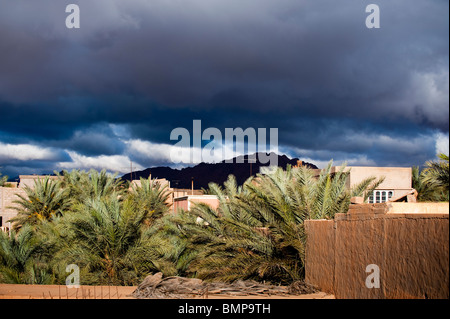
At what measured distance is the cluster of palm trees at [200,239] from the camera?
11828 millimetres

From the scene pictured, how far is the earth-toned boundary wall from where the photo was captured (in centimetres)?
559

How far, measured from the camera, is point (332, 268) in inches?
330

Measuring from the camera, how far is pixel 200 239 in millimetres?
15453

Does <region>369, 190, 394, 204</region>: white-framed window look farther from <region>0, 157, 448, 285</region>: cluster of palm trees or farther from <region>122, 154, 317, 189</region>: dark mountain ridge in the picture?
<region>122, 154, 317, 189</region>: dark mountain ridge

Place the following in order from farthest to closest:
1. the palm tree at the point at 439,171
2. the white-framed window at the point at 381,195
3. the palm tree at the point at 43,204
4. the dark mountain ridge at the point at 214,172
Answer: the dark mountain ridge at the point at 214,172
the white-framed window at the point at 381,195
the palm tree at the point at 43,204
the palm tree at the point at 439,171

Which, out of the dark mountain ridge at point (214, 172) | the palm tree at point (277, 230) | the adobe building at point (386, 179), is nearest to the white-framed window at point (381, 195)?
the adobe building at point (386, 179)

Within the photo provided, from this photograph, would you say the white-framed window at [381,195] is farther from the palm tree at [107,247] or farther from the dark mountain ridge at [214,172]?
the dark mountain ridge at [214,172]

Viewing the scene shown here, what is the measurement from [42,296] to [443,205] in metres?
7.36

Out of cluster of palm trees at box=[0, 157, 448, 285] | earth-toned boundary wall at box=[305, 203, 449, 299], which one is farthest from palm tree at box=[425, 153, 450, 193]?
earth-toned boundary wall at box=[305, 203, 449, 299]

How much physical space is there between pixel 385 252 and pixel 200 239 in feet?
31.3

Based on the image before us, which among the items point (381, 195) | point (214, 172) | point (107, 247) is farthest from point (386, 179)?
point (214, 172)

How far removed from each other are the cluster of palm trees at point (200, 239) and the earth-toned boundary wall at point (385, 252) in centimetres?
218
